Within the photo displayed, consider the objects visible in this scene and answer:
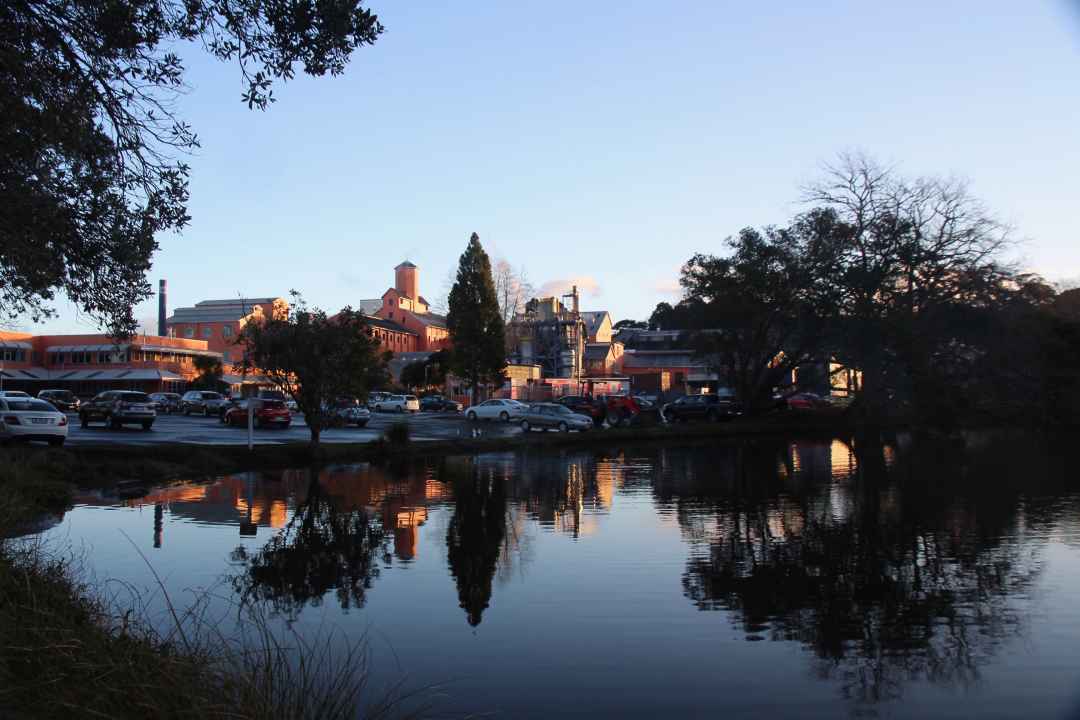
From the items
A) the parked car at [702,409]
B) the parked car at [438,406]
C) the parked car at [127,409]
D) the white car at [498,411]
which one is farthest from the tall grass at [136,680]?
the parked car at [438,406]

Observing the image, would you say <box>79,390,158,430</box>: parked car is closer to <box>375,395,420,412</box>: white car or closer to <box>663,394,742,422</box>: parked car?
<box>375,395,420,412</box>: white car

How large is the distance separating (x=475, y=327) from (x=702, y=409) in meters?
20.1

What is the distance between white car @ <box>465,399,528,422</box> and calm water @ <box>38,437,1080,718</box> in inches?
1322

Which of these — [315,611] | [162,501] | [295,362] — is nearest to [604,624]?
[315,611]

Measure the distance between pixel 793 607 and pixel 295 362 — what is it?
2137 cm

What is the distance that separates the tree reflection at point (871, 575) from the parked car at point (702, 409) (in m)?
36.1

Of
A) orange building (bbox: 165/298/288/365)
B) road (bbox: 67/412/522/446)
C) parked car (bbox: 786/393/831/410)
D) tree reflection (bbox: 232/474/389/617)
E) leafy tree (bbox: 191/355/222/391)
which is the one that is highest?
orange building (bbox: 165/298/288/365)

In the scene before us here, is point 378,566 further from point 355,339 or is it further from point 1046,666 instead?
point 355,339

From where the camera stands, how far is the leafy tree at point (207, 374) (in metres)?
76.1

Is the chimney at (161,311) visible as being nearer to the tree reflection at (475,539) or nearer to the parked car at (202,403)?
the parked car at (202,403)

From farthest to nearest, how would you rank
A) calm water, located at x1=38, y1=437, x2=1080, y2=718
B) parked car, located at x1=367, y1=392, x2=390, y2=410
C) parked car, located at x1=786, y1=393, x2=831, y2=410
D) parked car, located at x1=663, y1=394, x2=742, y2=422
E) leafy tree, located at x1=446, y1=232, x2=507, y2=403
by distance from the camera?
leafy tree, located at x1=446, y1=232, x2=507, y2=403, parked car, located at x1=367, y1=392, x2=390, y2=410, parked car, located at x1=786, y1=393, x2=831, y2=410, parked car, located at x1=663, y1=394, x2=742, y2=422, calm water, located at x1=38, y1=437, x2=1080, y2=718

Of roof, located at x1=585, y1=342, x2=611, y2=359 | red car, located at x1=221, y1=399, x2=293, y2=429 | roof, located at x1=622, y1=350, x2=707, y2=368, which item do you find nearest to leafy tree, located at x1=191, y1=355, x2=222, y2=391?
red car, located at x1=221, y1=399, x2=293, y2=429

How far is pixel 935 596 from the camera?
10641 mm

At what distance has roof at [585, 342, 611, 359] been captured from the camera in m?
98.5
